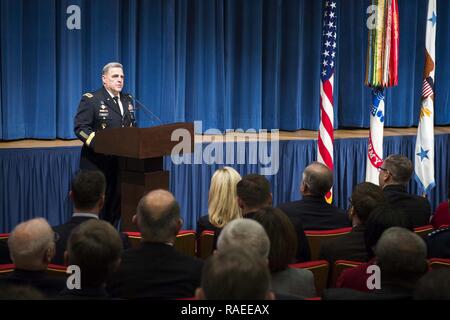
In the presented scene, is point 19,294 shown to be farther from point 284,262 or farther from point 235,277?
point 284,262

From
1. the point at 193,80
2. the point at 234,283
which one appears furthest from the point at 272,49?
the point at 234,283

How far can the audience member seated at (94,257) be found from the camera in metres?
2.57

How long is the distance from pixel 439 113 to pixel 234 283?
7.29 m

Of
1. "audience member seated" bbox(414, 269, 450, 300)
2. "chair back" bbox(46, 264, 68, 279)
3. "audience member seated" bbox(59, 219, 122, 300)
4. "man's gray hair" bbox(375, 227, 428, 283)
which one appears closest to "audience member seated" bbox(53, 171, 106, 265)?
"chair back" bbox(46, 264, 68, 279)

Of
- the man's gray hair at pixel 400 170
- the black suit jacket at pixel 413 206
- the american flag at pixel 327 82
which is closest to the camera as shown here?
the black suit jacket at pixel 413 206

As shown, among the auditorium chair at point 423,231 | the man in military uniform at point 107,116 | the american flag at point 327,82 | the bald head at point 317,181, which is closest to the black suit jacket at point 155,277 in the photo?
the bald head at point 317,181

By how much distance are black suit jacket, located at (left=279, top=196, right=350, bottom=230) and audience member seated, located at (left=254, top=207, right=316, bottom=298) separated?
4.14ft

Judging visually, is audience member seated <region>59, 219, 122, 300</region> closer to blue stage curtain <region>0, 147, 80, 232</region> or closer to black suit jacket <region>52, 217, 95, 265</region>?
black suit jacket <region>52, 217, 95, 265</region>

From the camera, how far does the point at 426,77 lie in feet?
24.2

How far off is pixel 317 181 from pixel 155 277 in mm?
1753

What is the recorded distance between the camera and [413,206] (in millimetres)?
4566

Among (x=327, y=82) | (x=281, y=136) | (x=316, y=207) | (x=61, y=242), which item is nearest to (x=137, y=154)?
(x=316, y=207)

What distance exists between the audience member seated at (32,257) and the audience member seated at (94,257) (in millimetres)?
149

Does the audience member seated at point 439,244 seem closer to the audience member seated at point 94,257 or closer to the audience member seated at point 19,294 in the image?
the audience member seated at point 94,257
